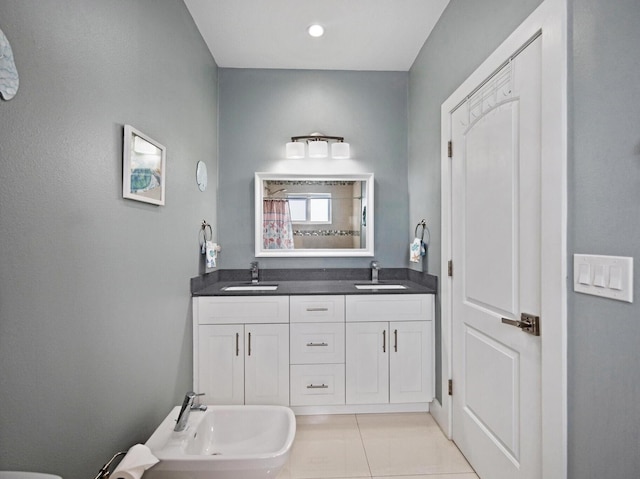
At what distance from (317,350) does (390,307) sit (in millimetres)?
588

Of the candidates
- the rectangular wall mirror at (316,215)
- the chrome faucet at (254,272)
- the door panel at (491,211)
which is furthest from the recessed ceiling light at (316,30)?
the chrome faucet at (254,272)

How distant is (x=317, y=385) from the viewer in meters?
2.29

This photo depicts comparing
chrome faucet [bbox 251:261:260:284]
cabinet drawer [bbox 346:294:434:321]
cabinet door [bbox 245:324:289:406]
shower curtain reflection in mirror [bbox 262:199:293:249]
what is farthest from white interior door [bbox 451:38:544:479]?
chrome faucet [bbox 251:261:260:284]

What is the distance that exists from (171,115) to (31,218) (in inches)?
45.0

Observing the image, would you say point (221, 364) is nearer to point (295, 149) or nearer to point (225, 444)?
point (225, 444)

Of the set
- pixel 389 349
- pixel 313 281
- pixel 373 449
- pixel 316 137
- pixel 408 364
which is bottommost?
pixel 373 449

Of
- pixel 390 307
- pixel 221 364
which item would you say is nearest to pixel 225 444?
pixel 221 364

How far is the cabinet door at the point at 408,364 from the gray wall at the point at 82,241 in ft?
4.68

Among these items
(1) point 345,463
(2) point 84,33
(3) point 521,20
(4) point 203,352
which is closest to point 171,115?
(2) point 84,33

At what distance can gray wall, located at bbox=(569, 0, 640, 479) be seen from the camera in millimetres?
886

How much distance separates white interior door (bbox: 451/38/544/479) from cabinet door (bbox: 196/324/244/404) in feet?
4.56

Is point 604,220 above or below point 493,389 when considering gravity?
above

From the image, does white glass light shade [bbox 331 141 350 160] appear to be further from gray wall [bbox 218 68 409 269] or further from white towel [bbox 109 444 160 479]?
white towel [bbox 109 444 160 479]

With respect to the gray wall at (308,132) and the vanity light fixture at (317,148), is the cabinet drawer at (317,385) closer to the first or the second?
the gray wall at (308,132)
